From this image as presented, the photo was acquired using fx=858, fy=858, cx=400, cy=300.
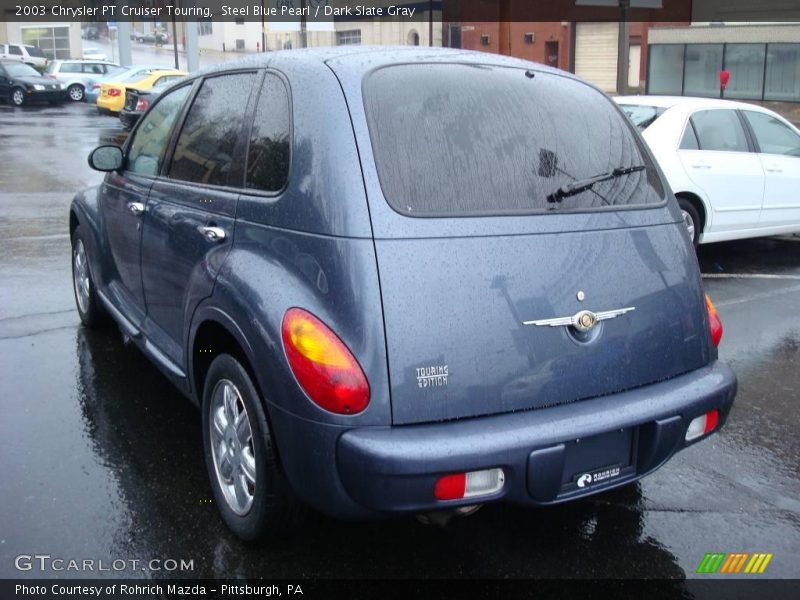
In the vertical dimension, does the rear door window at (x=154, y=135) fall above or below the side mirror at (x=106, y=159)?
above

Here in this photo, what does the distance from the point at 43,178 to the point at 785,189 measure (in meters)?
10.9

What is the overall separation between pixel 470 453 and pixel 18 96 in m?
33.8

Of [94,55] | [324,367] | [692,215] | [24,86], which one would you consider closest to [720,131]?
[692,215]

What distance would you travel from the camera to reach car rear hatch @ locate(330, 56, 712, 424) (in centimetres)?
272

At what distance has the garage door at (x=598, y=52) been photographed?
136 ft

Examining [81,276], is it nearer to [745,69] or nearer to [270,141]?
[270,141]


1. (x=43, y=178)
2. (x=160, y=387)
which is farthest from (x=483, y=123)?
(x=43, y=178)

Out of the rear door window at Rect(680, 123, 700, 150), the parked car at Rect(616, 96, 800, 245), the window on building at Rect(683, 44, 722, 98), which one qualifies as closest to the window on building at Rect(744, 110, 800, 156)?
the parked car at Rect(616, 96, 800, 245)

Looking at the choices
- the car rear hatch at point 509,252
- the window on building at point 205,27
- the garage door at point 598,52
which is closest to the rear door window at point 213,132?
the car rear hatch at point 509,252

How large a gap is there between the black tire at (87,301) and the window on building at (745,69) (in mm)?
28983

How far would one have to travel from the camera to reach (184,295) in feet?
11.8

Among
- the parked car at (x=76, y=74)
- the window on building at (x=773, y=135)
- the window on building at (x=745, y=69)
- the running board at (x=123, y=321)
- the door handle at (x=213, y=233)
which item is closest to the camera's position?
the door handle at (x=213, y=233)

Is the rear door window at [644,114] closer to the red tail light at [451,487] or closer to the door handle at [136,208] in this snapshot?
the door handle at [136,208]

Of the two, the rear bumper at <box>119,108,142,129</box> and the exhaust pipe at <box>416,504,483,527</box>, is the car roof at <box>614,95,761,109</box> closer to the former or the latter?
the exhaust pipe at <box>416,504,483,527</box>
